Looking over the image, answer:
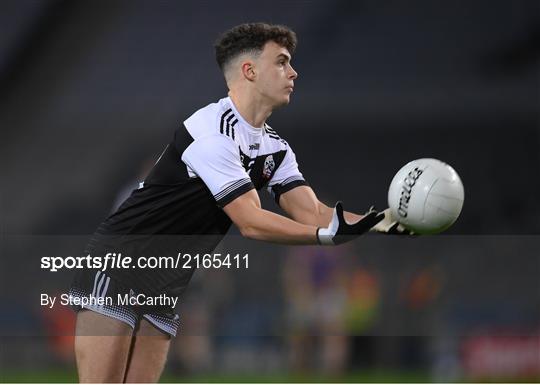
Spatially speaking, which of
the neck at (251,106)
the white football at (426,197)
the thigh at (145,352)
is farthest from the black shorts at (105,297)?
the white football at (426,197)

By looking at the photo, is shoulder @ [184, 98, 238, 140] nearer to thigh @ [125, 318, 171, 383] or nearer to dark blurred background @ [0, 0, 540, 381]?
thigh @ [125, 318, 171, 383]

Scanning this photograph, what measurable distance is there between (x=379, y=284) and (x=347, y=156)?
132 inches

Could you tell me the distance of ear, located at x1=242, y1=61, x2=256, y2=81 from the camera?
4.81m

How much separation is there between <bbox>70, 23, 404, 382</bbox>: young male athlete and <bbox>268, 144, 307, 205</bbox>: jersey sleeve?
9cm

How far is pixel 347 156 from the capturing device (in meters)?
14.1

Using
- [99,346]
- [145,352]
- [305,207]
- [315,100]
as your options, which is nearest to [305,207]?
[305,207]

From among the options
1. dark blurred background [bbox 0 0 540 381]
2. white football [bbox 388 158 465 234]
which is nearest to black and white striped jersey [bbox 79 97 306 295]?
white football [bbox 388 158 465 234]

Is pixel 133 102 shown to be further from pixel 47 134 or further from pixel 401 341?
pixel 401 341

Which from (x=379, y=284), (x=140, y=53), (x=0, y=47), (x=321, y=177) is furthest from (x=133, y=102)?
(x=379, y=284)

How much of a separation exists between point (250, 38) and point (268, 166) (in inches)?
25.4

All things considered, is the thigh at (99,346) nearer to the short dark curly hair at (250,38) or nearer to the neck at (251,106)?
the neck at (251,106)

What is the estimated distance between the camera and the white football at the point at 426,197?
4562mm

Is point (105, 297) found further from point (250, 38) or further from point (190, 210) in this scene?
point (250, 38)

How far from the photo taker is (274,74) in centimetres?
483
